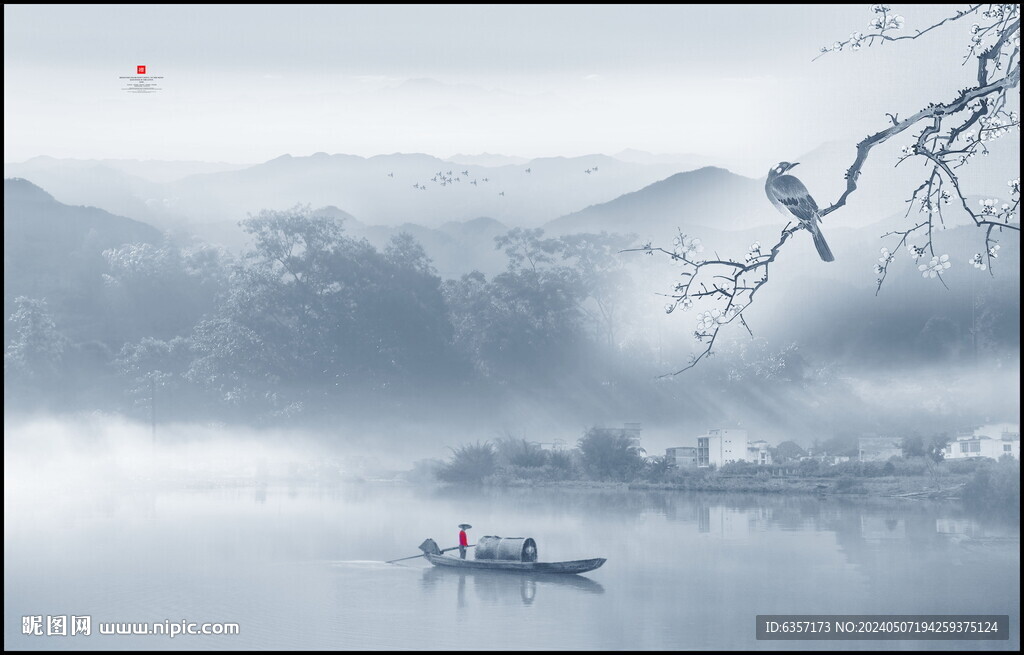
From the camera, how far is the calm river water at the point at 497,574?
8.79m

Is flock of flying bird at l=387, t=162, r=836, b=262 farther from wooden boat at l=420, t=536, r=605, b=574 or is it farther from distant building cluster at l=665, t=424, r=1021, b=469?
distant building cluster at l=665, t=424, r=1021, b=469

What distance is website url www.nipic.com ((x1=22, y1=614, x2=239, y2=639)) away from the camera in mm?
8750

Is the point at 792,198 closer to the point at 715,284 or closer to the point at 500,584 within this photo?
the point at 715,284

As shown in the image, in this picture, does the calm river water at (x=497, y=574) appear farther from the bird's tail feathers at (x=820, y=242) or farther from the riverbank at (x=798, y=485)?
the bird's tail feathers at (x=820, y=242)

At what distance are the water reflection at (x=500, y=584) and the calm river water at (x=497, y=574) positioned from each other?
0.03 metres

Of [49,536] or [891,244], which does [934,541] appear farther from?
[49,536]

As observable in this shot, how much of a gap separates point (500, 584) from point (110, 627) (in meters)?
3.38

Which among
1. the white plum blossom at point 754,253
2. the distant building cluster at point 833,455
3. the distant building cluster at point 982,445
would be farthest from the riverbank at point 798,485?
the white plum blossom at point 754,253

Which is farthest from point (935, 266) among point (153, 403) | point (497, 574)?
point (153, 403)

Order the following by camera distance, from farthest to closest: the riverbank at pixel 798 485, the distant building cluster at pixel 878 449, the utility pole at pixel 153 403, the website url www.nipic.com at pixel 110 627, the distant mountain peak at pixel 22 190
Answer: the utility pole at pixel 153 403
the distant mountain peak at pixel 22 190
the distant building cluster at pixel 878 449
the riverbank at pixel 798 485
the website url www.nipic.com at pixel 110 627

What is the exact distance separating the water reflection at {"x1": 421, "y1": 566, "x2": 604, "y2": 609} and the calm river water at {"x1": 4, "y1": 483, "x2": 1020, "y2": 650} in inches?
1.2

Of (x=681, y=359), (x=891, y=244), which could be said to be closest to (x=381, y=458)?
(x=681, y=359)

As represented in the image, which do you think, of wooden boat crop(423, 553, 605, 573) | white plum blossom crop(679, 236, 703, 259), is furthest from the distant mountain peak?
white plum blossom crop(679, 236, 703, 259)

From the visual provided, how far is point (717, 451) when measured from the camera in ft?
61.2
